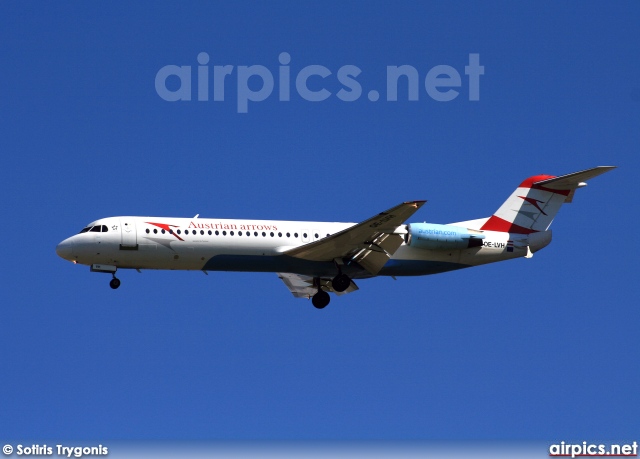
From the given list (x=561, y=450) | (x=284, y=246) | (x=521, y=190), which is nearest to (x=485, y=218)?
(x=521, y=190)

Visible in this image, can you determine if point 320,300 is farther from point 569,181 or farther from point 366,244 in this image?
point 569,181

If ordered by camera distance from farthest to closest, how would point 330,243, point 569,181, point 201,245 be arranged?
point 569,181 < point 330,243 < point 201,245

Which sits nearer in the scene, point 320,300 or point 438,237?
point 438,237

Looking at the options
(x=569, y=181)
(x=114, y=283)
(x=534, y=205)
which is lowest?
(x=114, y=283)

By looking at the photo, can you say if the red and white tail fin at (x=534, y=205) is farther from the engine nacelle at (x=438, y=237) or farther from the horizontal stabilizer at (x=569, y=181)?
the engine nacelle at (x=438, y=237)

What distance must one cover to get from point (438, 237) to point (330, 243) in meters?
3.99

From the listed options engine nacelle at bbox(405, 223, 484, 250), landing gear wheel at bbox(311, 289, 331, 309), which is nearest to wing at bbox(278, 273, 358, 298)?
landing gear wheel at bbox(311, 289, 331, 309)

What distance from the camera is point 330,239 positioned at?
140ft

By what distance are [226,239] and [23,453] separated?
10.6 metres

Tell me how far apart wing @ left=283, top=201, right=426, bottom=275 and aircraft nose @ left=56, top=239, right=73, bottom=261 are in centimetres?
703

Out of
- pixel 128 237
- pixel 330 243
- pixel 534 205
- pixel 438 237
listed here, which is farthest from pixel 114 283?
pixel 534 205

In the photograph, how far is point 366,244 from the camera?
43.4m

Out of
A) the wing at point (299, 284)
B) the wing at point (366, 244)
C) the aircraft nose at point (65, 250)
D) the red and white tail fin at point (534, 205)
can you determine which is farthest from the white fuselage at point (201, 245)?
the red and white tail fin at point (534, 205)

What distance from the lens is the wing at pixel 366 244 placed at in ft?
137
